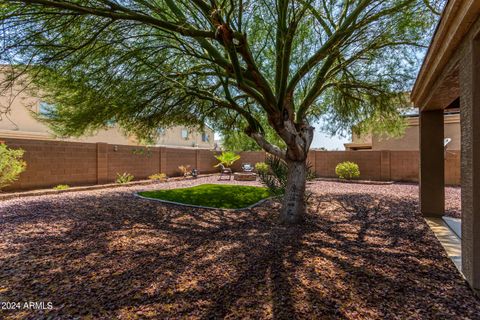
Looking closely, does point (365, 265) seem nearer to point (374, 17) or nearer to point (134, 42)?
point (374, 17)

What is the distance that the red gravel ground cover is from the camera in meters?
2.88

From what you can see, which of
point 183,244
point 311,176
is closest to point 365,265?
point 183,244

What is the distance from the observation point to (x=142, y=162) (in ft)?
50.3

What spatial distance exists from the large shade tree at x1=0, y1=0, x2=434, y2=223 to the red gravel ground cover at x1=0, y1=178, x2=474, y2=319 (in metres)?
1.75

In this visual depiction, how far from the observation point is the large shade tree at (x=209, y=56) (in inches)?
177

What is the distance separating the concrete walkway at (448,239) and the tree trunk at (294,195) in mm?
2794

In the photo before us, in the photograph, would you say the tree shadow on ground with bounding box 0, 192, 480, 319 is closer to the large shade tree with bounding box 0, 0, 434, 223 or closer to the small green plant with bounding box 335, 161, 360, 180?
the large shade tree with bounding box 0, 0, 434, 223

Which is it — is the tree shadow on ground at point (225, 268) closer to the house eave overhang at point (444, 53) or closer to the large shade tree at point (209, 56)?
the large shade tree at point (209, 56)

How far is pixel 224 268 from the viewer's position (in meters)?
3.89

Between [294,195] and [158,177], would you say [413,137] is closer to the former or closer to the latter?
[294,195]

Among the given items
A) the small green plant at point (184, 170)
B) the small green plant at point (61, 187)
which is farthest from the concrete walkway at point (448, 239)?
the small green plant at point (184, 170)

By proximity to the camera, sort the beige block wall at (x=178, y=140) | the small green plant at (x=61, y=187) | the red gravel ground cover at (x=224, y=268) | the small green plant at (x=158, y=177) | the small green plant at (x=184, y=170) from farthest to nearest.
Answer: the beige block wall at (x=178, y=140), the small green plant at (x=184, y=170), the small green plant at (x=158, y=177), the small green plant at (x=61, y=187), the red gravel ground cover at (x=224, y=268)

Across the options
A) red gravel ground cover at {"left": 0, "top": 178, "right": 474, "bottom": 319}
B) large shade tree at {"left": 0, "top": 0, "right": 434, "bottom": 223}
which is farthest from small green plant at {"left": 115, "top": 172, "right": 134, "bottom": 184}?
red gravel ground cover at {"left": 0, "top": 178, "right": 474, "bottom": 319}

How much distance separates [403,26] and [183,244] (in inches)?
263
